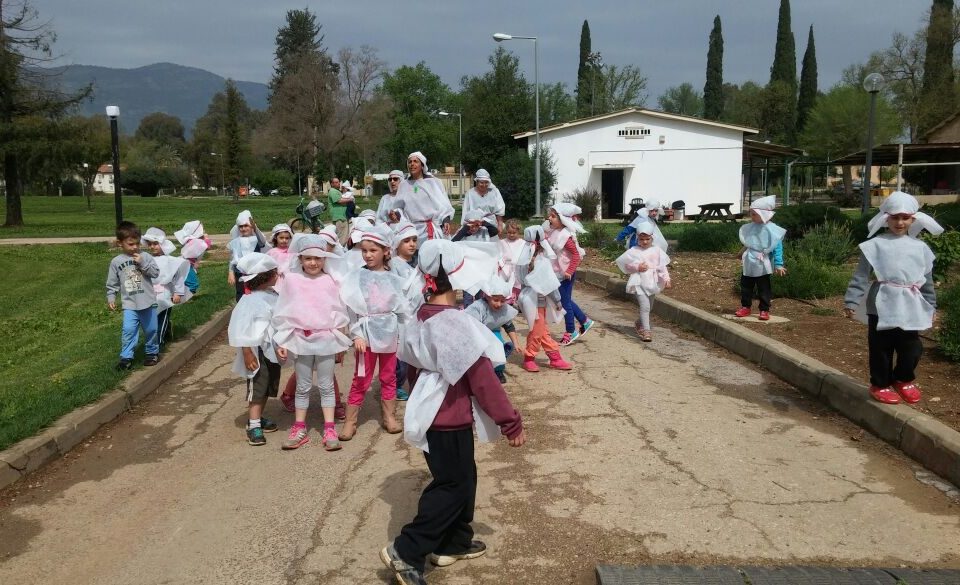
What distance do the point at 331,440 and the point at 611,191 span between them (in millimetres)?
32675

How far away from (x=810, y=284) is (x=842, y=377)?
4.69 meters

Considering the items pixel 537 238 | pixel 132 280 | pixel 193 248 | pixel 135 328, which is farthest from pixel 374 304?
pixel 193 248

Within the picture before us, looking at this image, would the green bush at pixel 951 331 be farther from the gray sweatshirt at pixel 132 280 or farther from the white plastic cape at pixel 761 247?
the gray sweatshirt at pixel 132 280

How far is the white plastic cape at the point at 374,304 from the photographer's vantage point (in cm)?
612

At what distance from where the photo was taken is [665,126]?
35406mm

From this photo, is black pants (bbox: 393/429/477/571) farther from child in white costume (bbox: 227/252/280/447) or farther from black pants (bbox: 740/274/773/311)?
black pants (bbox: 740/274/773/311)

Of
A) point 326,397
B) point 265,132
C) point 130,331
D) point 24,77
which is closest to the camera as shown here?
point 326,397

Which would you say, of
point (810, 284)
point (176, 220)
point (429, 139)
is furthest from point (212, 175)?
point (810, 284)

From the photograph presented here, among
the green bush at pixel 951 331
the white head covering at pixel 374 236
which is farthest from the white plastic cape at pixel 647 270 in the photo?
the white head covering at pixel 374 236

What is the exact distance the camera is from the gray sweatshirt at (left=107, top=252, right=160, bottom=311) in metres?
7.77

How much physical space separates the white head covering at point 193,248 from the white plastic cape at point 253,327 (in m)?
4.44

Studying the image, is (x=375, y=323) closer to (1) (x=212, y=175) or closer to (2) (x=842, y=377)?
(2) (x=842, y=377)

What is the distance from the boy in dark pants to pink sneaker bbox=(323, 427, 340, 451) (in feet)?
6.74

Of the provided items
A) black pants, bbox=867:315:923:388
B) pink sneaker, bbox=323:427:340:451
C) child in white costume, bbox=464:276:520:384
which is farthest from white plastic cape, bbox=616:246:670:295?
pink sneaker, bbox=323:427:340:451
